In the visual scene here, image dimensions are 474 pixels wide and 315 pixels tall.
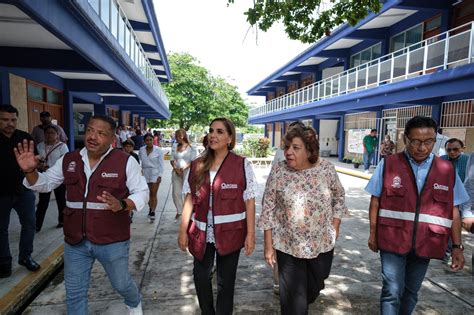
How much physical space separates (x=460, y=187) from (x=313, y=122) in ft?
71.2

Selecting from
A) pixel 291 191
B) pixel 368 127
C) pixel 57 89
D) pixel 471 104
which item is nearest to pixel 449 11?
pixel 471 104

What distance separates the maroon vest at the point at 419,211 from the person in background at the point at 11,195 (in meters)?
3.59

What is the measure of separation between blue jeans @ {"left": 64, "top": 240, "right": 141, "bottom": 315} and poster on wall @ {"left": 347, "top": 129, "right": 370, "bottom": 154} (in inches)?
643

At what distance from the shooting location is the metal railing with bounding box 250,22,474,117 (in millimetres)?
8961

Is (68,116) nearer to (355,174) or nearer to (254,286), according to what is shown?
(254,286)

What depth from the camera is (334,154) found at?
2452 centimetres

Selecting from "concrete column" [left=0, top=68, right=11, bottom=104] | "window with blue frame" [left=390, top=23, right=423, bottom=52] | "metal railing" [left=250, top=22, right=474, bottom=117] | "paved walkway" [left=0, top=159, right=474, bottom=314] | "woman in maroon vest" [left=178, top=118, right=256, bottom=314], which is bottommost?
"paved walkway" [left=0, top=159, right=474, bottom=314]

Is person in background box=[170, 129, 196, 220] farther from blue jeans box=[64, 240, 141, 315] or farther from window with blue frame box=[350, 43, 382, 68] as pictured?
window with blue frame box=[350, 43, 382, 68]

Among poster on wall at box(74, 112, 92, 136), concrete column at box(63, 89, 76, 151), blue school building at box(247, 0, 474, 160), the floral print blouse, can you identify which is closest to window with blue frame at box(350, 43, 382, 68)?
blue school building at box(247, 0, 474, 160)

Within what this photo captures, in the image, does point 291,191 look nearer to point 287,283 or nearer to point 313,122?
point 287,283

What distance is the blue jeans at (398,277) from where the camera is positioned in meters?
2.47

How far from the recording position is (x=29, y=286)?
337 centimetres

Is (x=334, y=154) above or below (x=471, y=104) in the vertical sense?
below

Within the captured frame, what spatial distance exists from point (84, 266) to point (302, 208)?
1.70 m
